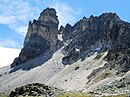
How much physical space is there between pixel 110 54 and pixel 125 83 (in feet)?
247

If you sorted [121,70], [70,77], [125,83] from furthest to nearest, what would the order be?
[70,77], [121,70], [125,83]

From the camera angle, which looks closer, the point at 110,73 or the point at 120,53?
the point at 110,73

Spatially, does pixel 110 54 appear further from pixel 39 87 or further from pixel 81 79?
pixel 39 87

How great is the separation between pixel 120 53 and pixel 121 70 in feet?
102

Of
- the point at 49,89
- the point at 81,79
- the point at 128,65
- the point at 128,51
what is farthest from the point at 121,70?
the point at 49,89

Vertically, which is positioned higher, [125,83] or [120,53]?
[120,53]

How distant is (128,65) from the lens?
151500mm

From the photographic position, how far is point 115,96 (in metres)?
80.2

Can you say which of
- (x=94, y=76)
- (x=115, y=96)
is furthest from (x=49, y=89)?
(x=94, y=76)

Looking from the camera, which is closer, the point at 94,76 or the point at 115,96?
the point at 115,96

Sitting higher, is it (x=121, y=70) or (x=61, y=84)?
(x=61, y=84)

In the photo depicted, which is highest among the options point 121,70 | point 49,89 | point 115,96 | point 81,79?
point 81,79

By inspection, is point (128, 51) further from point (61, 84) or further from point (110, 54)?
point (61, 84)

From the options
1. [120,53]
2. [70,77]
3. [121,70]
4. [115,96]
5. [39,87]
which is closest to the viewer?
→ [115,96]
